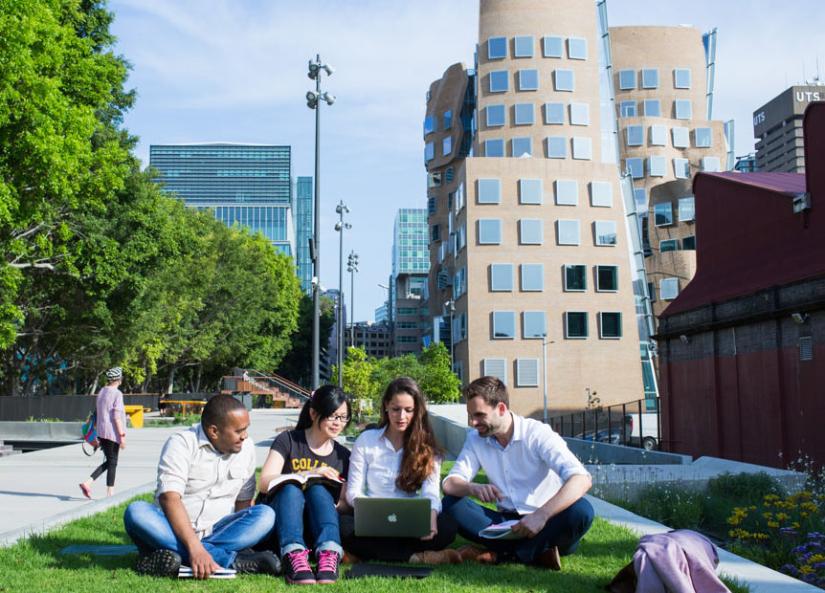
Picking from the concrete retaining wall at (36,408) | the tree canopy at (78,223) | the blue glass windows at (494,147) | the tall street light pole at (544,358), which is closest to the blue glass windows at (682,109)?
the blue glass windows at (494,147)

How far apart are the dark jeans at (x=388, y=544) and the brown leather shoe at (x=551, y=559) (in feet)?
2.37

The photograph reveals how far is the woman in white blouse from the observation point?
6879mm

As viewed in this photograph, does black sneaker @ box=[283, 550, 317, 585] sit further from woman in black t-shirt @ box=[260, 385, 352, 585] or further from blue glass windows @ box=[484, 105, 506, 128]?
blue glass windows @ box=[484, 105, 506, 128]

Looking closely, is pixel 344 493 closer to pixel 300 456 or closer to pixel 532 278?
pixel 300 456

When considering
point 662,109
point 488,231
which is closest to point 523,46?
point 488,231

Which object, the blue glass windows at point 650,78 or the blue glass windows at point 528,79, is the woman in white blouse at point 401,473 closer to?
the blue glass windows at point 528,79

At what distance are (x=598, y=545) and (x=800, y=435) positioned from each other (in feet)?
49.5

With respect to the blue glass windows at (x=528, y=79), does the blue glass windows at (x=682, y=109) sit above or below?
above

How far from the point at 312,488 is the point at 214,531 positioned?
76 centimetres

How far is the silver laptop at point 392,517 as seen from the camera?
6.59 meters

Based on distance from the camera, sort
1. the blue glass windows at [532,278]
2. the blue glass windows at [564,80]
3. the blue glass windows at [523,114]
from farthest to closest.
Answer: the blue glass windows at [523,114] < the blue glass windows at [564,80] < the blue glass windows at [532,278]

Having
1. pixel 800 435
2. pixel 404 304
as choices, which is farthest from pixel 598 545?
pixel 404 304

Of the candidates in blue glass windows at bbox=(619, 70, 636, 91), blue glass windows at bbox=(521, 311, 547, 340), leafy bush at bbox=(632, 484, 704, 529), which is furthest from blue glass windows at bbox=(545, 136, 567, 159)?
leafy bush at bbox=(632, 484, 704, 529)

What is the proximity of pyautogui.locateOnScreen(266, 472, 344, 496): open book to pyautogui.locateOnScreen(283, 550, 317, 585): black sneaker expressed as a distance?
584 millimetres
